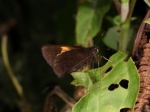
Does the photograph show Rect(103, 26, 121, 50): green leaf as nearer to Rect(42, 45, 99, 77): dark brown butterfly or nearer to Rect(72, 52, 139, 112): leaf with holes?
Rect(42, 45, 99, 77): dark brown butterfly

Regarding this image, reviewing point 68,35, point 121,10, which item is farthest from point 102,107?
point 68,35

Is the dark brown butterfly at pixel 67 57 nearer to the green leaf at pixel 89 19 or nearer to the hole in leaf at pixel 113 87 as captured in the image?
the hole in leaf at pixel 113 87

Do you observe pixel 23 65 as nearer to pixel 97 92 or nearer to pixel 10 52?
pixel 10 52

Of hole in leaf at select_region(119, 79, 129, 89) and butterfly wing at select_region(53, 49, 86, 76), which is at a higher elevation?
butterfly wing at select_region(53, 49, 86, 76)

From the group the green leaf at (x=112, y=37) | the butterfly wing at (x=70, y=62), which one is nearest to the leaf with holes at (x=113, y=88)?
the butterfly wing at (x=70, y=62)

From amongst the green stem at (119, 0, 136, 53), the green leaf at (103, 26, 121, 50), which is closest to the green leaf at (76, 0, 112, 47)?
the green leaf at (103, 26, 121, 50)

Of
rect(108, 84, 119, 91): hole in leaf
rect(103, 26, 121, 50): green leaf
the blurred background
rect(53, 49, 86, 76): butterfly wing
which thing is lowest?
the blurred background
